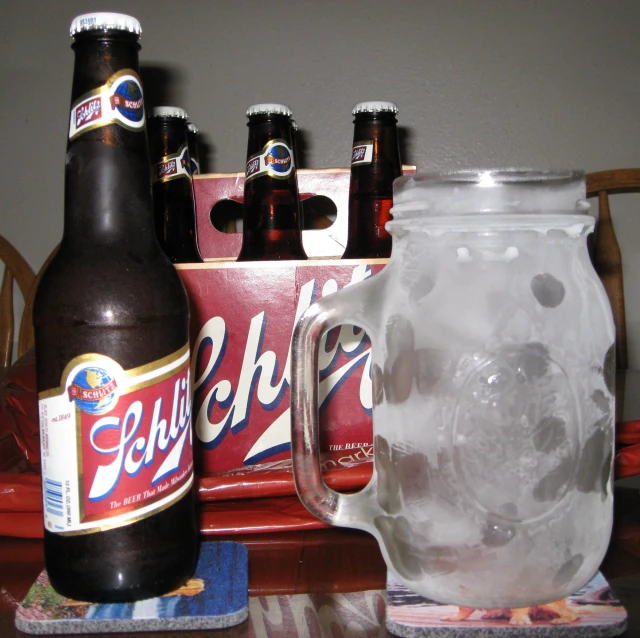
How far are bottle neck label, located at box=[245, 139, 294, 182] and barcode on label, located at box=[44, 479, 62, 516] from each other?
47 cm

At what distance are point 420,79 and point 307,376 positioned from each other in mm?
1366

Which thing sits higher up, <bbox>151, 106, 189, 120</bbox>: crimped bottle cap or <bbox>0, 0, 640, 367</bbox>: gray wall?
<bbox>0, 0, 640, 367</bbox>: gray wall

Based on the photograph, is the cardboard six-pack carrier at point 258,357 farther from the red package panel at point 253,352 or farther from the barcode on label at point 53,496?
the barcode on label at point 53,496

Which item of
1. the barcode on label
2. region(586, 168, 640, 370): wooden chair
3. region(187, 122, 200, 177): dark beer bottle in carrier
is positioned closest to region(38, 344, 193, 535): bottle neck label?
the barcode on label

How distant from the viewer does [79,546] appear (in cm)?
46

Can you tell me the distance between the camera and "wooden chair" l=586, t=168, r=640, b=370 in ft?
4.98

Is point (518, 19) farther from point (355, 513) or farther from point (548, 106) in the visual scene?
point (355, 513)

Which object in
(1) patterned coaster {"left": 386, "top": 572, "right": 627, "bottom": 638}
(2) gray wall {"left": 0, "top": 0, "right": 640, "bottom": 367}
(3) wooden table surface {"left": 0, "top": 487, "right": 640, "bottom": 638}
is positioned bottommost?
Answer: (3) wooden table surface {"left": 0, "top": 487, "right": 640, "bottom": 638}

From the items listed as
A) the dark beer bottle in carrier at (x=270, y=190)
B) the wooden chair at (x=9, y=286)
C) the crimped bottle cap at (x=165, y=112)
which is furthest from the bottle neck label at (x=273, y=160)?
the wooden chair at (x=9, y=286)

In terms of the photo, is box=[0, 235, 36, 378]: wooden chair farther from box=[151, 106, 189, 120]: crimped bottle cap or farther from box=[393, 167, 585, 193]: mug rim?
box=[393, 167, 585, 193]: mug rim

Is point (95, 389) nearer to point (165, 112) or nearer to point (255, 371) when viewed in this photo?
point (255, 371)

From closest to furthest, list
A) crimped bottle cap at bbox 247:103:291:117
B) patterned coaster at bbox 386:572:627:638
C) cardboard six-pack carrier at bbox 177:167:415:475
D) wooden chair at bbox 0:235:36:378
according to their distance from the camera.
A: patterned coaster at bbox 386:572:627:638 → cardboard six-pack carrier at bbox 177:167:415:475 → crimped bottle cap at bbox 247:103:291:117 → wooden chair at bbox 0:235:36:378

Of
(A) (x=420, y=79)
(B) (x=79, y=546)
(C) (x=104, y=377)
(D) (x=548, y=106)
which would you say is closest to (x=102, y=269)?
(C) (x=104, y=377)

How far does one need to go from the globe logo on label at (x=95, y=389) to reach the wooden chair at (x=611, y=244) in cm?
127
